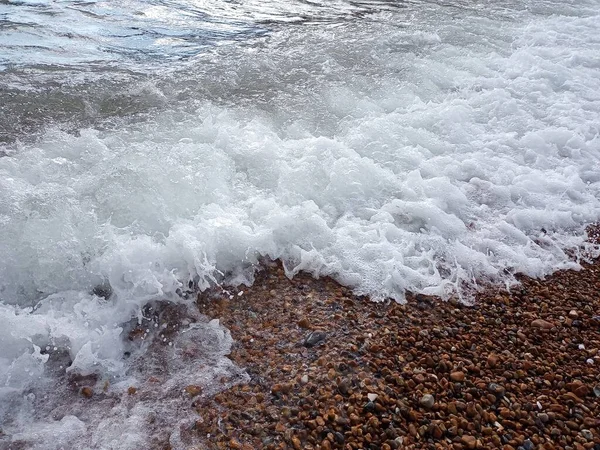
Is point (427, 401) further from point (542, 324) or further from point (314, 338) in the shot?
point (542, 324)

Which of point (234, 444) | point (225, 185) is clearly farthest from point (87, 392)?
point (225, 185)

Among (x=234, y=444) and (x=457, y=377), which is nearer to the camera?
(x=234, y=444)

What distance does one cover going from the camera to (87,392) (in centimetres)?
304

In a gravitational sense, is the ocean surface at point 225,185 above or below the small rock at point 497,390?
above

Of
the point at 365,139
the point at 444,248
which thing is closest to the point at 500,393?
the point at 444,248

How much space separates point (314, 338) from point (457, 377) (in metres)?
0.97

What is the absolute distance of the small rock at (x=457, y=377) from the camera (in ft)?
10.3

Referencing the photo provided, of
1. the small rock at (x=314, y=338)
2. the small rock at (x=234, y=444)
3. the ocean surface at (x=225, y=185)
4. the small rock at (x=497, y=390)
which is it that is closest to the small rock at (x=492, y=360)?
the small rock at (x=497, y=390)

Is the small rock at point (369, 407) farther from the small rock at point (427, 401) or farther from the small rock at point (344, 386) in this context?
the small rock at point (427, 401)

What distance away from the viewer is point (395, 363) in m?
3.25

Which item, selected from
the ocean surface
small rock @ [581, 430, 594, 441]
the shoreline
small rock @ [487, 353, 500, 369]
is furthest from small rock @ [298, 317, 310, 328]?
small rock @ [581, 430, 594, 441]

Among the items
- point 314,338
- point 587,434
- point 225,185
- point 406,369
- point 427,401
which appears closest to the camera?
point 587,434

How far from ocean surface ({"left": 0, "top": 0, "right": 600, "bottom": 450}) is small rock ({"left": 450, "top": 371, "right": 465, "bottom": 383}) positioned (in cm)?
85

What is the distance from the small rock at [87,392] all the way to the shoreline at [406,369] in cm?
70
